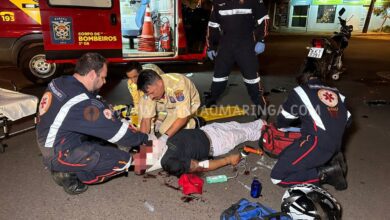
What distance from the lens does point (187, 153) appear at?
295cm

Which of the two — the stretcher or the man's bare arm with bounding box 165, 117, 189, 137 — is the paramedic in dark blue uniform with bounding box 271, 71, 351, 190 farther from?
the stretcher

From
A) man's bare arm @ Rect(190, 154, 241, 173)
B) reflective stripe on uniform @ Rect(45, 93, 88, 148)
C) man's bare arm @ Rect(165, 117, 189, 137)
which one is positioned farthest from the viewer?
man's bare arm @ Rect(165, 117, 189, 137)

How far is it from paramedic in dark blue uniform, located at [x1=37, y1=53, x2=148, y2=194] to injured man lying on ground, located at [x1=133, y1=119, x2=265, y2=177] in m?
0.23

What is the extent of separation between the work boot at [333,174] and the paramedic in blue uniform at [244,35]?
191 centimetres

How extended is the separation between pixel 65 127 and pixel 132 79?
1444 millimetres

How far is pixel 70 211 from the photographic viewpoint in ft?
8.18

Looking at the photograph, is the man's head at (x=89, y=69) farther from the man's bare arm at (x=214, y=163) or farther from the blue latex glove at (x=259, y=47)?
the blue latex glove at (x=259, y=47)

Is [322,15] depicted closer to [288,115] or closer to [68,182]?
[288,115]

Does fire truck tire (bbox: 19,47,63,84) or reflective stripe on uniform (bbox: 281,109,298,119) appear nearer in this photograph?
reflective stripe on uniform (bbox: 281,109,298,119)

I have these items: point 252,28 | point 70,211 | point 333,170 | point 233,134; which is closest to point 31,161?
point 70,211

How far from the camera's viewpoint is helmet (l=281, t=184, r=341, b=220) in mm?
2152

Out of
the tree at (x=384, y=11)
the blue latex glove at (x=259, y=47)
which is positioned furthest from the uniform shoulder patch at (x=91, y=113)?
the tree at (x=384, y=11)

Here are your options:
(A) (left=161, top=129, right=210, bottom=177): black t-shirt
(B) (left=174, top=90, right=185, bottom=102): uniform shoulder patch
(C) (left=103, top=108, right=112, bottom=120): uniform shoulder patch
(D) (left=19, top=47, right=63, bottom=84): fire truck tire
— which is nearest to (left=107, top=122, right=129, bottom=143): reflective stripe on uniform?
(C) (left=103, top=108, right=112, bottom=120): uniform shoulder patch

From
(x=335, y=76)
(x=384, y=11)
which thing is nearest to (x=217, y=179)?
(x=335, y=76)
